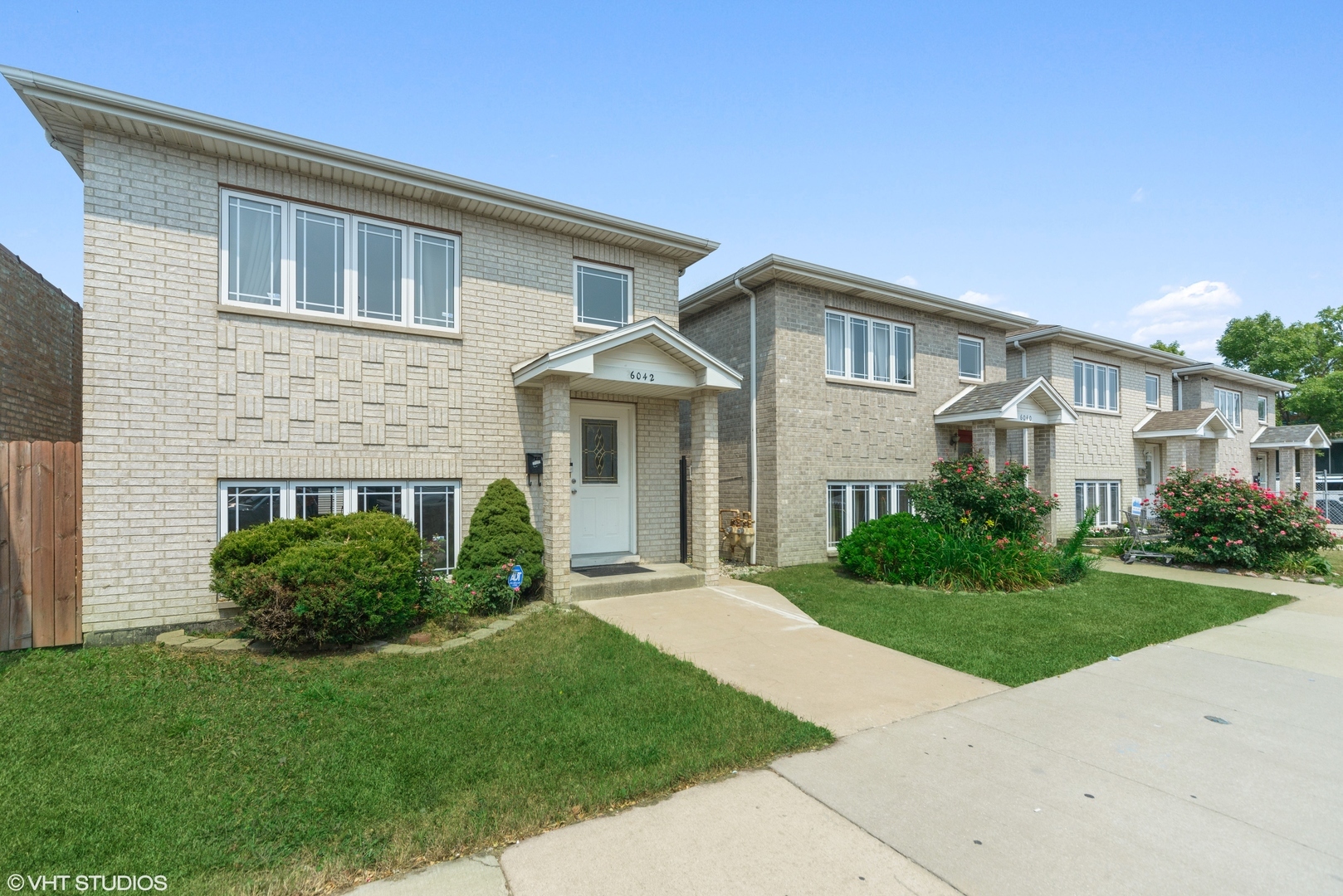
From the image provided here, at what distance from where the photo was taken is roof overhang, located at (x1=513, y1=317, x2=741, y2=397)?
26.6 ft

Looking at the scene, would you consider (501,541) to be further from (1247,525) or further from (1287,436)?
(1287,436)

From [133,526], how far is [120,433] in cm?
100

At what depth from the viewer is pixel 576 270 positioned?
9.66m

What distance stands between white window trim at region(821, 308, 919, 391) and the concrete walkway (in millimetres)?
5661

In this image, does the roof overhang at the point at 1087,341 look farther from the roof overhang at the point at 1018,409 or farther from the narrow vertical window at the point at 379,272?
the narrow vertical window at the point at 379,272

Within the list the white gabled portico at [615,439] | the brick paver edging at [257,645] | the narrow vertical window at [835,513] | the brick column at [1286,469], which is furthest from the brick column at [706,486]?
the brick column at [1286,469]

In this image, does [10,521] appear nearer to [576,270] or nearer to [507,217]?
[507,217]

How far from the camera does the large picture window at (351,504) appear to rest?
721 centimetres

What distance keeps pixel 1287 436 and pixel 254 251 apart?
33031 mm

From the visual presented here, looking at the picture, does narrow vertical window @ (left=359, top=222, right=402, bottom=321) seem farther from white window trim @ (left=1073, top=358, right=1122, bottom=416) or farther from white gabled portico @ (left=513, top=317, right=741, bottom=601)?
white window trim @ (left=1073, top=358, right=1122, bottom=416)

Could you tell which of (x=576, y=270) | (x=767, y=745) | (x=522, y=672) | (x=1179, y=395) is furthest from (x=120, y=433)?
(x=1179, y=395)

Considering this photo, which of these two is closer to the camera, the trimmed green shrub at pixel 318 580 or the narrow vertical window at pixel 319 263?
the trimmed green shrub at pixel 318 580

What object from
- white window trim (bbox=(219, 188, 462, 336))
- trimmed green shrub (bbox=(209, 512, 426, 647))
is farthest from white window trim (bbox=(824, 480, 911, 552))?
trimmed green shrub (bbox=(209, 512, 426, 647))

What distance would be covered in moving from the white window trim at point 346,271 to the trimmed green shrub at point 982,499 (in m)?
8.69
